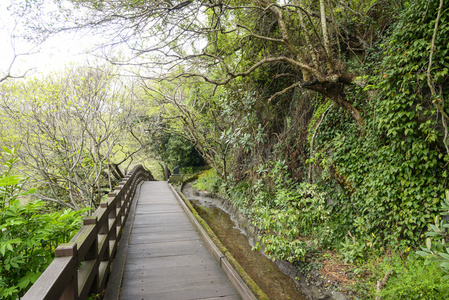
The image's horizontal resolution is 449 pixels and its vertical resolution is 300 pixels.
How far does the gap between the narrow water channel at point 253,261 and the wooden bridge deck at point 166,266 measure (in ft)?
5.45

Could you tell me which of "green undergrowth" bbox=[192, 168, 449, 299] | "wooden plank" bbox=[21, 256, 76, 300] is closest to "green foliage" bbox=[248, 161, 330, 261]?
"green undergrowth" bbox=[192, 168, 449, 299]

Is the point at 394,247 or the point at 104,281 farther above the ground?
the point at 104,281

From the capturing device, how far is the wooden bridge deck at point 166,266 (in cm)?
308

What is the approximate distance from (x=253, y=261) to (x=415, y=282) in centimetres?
364

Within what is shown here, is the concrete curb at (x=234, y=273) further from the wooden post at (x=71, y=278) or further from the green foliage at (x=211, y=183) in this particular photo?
the green foliage at (x=211, y=183)

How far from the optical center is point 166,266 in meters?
3.79

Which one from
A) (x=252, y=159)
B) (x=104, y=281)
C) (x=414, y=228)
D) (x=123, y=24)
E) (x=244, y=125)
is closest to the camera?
(x=104, y=281)

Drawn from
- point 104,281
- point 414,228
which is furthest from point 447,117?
point 104,281

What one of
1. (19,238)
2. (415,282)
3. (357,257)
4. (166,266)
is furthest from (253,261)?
(19,238)

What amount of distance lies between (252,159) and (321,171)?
3.70 meters

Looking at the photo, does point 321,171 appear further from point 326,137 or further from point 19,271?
point 19,271

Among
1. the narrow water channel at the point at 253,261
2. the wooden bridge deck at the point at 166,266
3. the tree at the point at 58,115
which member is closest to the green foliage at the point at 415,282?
the narrow water channel at the point at 253,261

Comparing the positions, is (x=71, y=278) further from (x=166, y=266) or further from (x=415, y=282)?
(x=415, y=282)

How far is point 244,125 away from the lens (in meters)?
8.75
